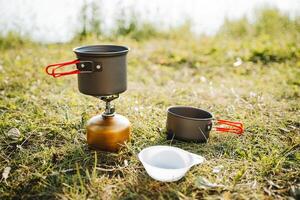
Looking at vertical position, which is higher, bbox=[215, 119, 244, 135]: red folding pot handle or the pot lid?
the pot lid

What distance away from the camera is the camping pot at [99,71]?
2.05 meters

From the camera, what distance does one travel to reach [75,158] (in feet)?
7.11

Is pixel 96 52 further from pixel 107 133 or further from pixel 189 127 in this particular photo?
pixel 189 127

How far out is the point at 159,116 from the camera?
9.36ft

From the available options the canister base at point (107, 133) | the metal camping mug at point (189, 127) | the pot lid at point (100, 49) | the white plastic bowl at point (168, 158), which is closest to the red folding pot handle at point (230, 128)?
the metal camping mug at point (189, 127)

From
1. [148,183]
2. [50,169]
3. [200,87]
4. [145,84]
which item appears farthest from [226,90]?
[50,169]

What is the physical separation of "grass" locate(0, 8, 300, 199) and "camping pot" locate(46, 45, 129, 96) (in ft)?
1.38

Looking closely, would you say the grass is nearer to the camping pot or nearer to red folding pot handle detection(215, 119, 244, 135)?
red folding pot handle detection(215, 119, 244, 135)

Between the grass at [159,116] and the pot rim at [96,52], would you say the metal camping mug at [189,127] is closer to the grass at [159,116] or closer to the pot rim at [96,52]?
the grass at [159,116]

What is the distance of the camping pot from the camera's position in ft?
6.74

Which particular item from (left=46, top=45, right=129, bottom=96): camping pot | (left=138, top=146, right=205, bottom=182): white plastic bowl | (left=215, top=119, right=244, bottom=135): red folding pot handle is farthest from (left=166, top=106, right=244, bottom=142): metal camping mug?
(left=46, top=45, right=129, bottom=96): camping pot

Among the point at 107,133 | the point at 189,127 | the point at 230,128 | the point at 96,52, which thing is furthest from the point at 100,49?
the point at 230,128

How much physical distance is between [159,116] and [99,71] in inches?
36.0

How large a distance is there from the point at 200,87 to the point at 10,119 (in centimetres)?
190
